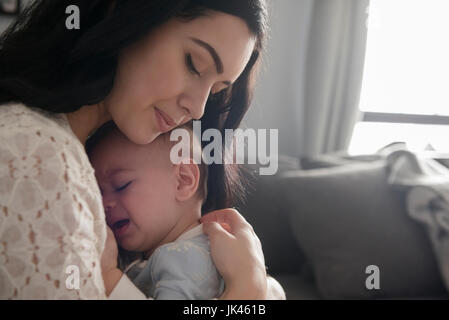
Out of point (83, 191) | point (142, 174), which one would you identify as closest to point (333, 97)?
point (142, 174)

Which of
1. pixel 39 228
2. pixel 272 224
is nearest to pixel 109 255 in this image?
pixel 39 228

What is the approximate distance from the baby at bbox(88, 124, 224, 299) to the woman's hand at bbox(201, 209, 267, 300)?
0.6 inches

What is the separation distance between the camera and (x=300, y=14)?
49.9 inches

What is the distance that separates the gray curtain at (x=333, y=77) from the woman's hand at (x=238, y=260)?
106 cm

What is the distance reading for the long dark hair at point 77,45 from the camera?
46 cm

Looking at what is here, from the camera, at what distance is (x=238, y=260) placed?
0.50m

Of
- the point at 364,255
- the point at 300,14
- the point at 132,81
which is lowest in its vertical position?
the point at 364,255

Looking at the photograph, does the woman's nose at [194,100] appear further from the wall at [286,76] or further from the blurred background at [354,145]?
the wall at [286,76]

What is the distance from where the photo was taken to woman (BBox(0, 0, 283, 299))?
1.24 feet

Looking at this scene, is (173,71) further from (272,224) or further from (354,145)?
(354,145)

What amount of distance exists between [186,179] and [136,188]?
73 millimetres

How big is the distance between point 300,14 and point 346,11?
33cm

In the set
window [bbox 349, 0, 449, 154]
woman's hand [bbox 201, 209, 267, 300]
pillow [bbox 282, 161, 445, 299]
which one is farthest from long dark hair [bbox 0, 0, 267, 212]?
window [bbox 349, 0, 449, 154]
